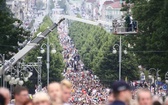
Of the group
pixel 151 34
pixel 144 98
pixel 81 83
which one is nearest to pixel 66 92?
pixel 144 98

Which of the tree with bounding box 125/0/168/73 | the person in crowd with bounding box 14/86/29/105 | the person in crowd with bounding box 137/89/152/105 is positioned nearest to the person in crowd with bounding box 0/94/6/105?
the person in crowd with bounding box 14/86/29/105

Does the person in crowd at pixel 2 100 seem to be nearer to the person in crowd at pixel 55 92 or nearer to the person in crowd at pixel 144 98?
the person in crowd at pixel 55 92

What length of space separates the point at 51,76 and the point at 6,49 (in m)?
33.0

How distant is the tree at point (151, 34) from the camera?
159 feet

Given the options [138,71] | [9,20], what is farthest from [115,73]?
[9,20]

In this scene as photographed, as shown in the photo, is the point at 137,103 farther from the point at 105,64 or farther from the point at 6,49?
the point at 105,64

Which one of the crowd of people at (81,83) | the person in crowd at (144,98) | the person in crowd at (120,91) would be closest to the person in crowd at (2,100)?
the person in crowd at (120,91)

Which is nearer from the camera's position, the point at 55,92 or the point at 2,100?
the point at 2,100

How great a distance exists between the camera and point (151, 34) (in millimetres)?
51875

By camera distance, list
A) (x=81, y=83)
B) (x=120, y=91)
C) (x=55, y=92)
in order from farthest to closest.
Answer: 1. (x=81, y=83)
2. (x=55, y=92)
3. (x=120, y=91)

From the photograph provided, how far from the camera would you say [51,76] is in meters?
81.1

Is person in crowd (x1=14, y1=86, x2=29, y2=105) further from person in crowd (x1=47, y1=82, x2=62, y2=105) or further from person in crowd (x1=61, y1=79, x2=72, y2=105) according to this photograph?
person in crowd (x1=61, y1=79, x2=72, y2=105)

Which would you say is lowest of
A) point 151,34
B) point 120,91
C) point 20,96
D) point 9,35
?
point 151,34

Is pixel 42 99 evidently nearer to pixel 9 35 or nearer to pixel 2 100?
pixel 2 100
